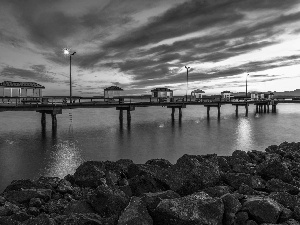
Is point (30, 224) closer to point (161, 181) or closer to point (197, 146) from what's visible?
point (161, 181)

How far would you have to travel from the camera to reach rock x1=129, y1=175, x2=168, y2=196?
6.43 meters

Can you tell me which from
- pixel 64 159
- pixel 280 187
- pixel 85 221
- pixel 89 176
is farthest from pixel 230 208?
pixel 64 159

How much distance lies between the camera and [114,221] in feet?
14.0

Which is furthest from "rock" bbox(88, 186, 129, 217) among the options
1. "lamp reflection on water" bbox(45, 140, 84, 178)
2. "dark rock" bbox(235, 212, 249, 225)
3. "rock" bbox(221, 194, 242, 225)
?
"lamp reflection on water" bbox(45, 140, 84, 178)

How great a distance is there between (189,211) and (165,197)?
3.36ft

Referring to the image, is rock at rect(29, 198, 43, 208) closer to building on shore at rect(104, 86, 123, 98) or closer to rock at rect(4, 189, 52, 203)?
rock at rect(4, 189, 52, 203)

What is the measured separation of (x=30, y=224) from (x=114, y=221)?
1.62 meters

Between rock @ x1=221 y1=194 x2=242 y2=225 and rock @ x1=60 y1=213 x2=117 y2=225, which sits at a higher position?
rock @ x1=221 y1=194 x2=242 y2=225

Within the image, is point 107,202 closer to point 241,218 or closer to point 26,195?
point 241,218

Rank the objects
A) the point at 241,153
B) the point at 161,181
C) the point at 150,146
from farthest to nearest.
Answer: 1. the point at 150,146
2. the point at 241,153
3. the point at 161,181

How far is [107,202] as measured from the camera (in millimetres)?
5086

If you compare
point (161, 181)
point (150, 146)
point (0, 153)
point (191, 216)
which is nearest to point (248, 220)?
point (191, 216)


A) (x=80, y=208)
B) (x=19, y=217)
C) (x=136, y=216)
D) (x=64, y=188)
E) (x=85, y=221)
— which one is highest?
(x=136, y=216)

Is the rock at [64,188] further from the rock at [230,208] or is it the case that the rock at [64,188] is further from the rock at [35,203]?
the rock at [230,208]
